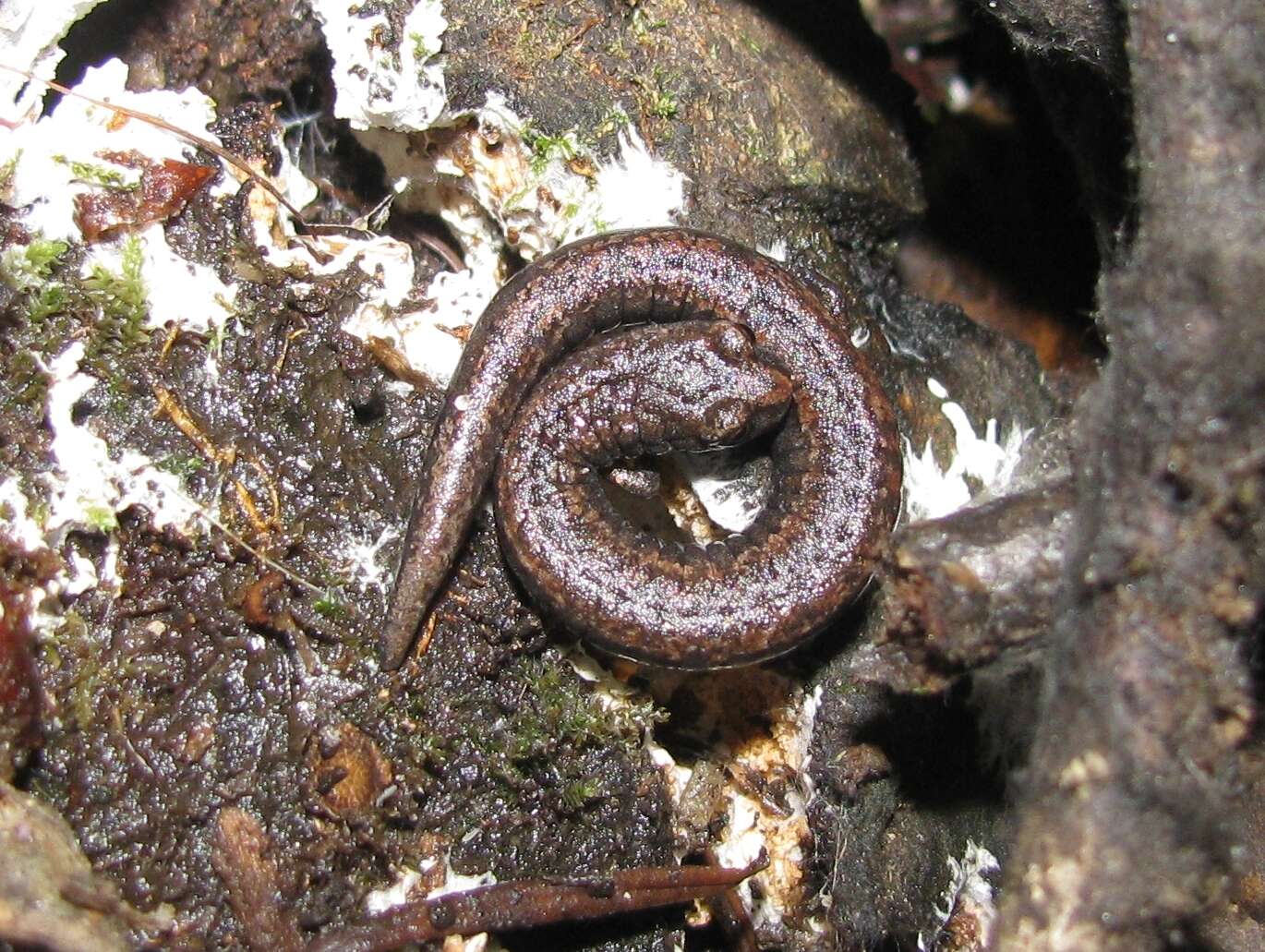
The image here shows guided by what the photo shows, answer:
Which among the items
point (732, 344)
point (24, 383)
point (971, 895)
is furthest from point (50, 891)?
point (971, 895)

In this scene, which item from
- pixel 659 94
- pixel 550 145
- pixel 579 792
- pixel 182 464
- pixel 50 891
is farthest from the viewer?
pixel 659 94

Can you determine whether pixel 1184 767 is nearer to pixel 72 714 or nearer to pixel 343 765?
pixel 343 765

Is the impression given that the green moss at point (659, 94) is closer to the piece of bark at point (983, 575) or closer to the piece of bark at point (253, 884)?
the piece of bark at point (983, 575)

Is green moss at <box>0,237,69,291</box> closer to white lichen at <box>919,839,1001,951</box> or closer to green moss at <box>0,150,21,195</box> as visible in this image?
green moss at <box>0,150,21,195</box>

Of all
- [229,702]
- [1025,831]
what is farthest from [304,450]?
[1025,831]

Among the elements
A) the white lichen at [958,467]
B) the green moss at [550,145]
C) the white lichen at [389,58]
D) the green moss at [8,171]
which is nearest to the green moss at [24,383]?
the green moss at [8,171]

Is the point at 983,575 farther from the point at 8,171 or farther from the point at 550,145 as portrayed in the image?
the point at 8,171

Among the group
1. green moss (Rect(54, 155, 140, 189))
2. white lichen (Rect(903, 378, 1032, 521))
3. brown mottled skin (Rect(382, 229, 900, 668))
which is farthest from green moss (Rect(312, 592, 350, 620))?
white lichen (Rect(903, 378, 1032, 521))

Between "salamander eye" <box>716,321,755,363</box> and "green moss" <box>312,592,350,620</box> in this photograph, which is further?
"salamander eye" <box>716,321,755,363</box>
